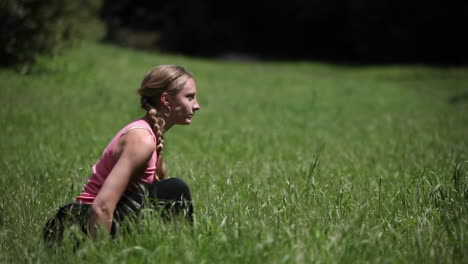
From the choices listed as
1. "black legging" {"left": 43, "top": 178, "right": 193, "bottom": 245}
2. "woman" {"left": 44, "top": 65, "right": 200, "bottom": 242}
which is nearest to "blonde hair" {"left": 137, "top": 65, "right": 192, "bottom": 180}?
"woman" {"left": 44, "top": 65, "right": 200, "bottom": 242}

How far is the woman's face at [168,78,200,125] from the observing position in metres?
3.30

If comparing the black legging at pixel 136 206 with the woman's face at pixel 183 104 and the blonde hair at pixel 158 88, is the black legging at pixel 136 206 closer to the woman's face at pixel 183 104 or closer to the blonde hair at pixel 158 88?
the blonde hair at pixel 158 88

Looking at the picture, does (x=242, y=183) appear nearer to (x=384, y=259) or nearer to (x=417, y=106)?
(x=384, y=259)

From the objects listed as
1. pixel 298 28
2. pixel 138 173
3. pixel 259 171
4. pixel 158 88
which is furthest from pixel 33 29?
pixel 298 28

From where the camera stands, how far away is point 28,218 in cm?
356

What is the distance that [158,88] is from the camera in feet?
10.6

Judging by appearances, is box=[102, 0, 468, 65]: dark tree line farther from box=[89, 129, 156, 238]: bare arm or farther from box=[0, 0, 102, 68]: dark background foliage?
box=[89, 129, 156, 238]: bare arm

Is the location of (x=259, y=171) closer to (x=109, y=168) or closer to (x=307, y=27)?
(x=109, y=168)

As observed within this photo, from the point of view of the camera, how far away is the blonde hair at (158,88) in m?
3.21

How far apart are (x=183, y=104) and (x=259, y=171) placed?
2422 millimetres

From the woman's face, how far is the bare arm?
40cm

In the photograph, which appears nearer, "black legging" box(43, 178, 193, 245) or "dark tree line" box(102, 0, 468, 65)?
"black legging" box(43, 178, 193, 245)

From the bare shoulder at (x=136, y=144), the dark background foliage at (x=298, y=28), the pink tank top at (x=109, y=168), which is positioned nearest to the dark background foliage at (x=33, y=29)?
the dark background foliage at (x=298, y=28)

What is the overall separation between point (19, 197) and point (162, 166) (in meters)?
1.39
